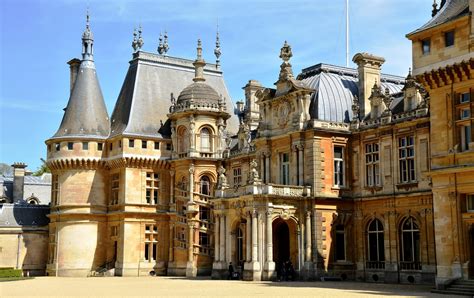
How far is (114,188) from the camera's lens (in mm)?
52781

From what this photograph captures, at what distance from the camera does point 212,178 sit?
168ft

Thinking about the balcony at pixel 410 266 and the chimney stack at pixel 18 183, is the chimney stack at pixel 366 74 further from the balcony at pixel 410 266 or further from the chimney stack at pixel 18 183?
the chimney stack at pixel 18 183

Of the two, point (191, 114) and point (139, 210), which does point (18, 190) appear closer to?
point (139, 210)

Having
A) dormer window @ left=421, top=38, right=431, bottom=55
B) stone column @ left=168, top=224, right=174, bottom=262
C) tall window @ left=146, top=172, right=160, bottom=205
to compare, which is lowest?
stone column @ left=168, top=224, right=174, bottom=262

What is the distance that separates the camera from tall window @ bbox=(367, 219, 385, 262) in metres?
39.1

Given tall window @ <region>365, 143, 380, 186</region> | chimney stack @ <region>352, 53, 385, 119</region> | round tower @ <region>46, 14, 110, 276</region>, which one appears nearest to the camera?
tall window @ <region>365, 143, 380, 186</region>

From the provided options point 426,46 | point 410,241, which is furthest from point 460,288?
point 426,46

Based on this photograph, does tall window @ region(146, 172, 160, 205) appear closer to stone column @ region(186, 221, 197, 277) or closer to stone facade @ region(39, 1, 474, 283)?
stone facade @ region(39, 1, 474, 283)

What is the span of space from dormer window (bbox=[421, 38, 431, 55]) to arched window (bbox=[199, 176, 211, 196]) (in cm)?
2368

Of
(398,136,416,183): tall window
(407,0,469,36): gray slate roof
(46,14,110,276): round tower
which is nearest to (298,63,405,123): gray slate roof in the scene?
(398,136,416,183): tall window

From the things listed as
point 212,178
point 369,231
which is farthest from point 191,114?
point 369,231

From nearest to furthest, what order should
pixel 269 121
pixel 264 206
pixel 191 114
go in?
pixel 264 206 < pixel 269 121 < pixel 191 114

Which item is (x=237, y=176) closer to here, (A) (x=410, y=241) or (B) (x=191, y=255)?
(B) (x=191, y=255)

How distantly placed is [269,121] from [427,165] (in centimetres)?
1110
